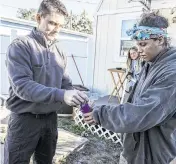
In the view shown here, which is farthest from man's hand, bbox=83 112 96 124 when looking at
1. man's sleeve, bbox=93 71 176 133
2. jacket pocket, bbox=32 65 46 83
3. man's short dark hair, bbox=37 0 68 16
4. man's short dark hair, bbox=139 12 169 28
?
man's short dark hair, bbox=37 0 68 16

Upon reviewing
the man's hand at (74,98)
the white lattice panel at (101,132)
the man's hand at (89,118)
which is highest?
the man's hand at (74,98)

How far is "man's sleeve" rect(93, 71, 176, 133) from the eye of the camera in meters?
1.36

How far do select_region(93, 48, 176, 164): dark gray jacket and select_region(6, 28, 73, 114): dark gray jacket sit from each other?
0.43 m

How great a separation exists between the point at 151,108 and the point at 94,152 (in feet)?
9.57

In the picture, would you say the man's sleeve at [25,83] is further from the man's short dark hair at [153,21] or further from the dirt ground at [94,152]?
the dirt ground at [94,152]

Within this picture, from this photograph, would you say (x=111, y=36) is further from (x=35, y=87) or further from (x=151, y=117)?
(x=151, y=117)

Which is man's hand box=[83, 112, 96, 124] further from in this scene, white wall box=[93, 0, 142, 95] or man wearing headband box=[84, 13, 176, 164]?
white wall box=[93, 0, 142, 95]

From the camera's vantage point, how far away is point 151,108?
1.36m

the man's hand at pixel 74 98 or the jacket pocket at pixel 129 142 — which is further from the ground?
the man's hand at pixel 74 98

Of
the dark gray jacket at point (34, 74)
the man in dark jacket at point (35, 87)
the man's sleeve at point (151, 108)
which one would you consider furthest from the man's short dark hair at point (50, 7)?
the man's sleeve at point (151, 108)

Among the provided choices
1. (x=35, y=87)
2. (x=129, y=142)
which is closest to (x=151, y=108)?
(x=129, y=142)

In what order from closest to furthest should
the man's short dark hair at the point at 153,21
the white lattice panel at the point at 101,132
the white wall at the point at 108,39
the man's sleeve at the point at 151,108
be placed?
the man's sleeve at the point at 151,108 < the man's short dark hair at the point at 153,21 < the white lattice panel at the point at 101,132 < the white wall at the point at 108,39

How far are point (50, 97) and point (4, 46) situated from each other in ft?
19.1

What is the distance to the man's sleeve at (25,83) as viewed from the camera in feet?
5.63
